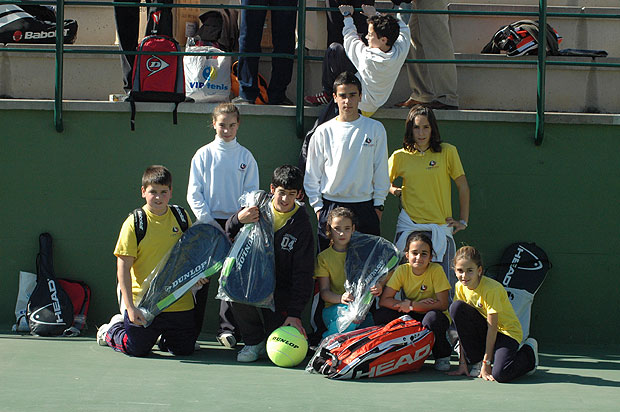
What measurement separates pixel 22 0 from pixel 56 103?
1089 mm

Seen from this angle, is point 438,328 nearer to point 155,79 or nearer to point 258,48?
point 258,48

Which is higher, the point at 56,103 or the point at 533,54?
the point at 533,54

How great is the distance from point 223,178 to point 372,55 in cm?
145

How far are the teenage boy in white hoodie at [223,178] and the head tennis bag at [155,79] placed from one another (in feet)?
2.13

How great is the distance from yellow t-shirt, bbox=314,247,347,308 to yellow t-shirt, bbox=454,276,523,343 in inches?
37.8

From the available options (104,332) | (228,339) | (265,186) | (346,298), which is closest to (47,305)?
(104,332)

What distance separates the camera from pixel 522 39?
25.7 ft

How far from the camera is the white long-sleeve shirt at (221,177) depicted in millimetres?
6383

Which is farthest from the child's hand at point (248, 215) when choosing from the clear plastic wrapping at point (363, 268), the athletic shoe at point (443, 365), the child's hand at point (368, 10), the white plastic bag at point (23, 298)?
the white plastic bag at point (23, 298)

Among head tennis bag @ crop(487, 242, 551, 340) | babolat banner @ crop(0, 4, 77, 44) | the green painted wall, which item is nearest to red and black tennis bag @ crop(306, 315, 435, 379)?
head tennis bag @ crop(487, 242, 551, 340)

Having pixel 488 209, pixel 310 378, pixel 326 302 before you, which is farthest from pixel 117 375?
pixel 488 209

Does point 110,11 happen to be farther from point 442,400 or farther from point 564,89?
point 442,400

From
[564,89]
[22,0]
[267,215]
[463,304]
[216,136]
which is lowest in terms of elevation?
Result: [463,304]

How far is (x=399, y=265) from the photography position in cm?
622
